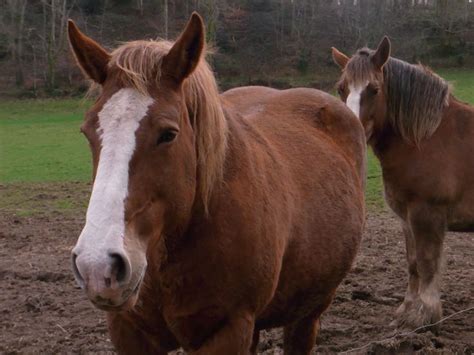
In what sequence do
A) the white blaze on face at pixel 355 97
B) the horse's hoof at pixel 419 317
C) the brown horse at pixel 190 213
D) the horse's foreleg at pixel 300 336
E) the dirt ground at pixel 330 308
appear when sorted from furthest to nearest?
1. the white blaze on face at pixel 355 97
2. the horse's hoof at pixel 419 317
3. the dirt ground at pixel 330 308
4. the horse's foreleg at pixel 300 336
5. the brown horse at pixel 190 213

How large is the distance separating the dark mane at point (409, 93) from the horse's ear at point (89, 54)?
134 inches

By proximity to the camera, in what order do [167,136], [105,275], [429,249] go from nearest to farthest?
[105,275] < [167,136] < [429,249]

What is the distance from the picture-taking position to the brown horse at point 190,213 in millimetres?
2070

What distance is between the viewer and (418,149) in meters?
5.38

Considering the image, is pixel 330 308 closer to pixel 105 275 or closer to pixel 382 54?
pixel 382 54

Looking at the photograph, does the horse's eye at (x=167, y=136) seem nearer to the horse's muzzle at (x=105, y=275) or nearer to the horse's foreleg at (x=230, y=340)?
the horse's muzzle at (x=105, y=275)

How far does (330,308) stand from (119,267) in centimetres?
A: 354

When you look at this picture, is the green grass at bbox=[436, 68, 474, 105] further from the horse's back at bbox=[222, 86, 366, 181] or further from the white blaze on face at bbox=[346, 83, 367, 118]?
the horse's back at bbox=[222, 86, 366, 181]

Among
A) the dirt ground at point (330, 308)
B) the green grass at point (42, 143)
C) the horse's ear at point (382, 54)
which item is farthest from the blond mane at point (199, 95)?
the green grass at point (42, 143)

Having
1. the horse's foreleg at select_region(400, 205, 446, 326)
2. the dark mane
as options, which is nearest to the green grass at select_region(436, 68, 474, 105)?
the dark mane

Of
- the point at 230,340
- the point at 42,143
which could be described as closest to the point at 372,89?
the point at 230,340

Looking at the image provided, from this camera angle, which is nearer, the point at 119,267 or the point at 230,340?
the point at 119,267

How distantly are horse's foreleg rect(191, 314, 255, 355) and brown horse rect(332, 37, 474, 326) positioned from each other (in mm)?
2737

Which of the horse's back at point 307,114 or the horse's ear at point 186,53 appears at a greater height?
the horse's ear at point 186,53
